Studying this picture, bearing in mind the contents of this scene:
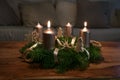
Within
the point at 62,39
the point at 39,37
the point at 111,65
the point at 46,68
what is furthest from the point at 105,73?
the point at 39,37

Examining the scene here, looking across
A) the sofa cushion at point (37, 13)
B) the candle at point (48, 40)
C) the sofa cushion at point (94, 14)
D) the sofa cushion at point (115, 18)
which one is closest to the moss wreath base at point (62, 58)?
the candle at point (48, 40)

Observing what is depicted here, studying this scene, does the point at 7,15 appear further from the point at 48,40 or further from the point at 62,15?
the point at 48,40

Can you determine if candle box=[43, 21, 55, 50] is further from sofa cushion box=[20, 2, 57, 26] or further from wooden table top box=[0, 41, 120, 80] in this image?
sofa cushion box=[20, 2, 57, 26]

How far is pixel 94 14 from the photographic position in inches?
126

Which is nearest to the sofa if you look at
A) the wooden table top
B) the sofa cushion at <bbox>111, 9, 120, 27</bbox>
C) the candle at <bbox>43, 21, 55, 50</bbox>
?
the sofa cushion at <bbox>111, 9, 120, 27</bbox>

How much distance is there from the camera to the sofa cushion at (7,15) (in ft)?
10.3

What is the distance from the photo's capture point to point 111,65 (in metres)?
1.42

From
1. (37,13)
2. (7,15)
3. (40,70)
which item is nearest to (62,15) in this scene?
(37,13)

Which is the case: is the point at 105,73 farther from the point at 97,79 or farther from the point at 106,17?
the point at 106,17

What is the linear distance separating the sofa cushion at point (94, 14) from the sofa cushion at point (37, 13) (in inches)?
14.7

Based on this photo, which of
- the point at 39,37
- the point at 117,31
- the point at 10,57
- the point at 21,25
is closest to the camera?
the point at 10,57

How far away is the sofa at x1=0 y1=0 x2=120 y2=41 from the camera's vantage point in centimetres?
309

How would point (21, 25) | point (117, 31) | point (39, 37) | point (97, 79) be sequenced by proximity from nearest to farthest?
point (97, 79) → point (39, 37) → point (117, 31) → point (21, 25)

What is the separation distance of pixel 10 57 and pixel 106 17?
2020 mm
